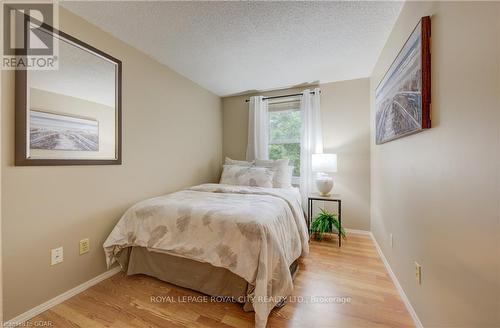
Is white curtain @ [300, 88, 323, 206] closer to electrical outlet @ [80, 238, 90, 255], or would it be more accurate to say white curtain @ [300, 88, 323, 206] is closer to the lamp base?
the lamp base

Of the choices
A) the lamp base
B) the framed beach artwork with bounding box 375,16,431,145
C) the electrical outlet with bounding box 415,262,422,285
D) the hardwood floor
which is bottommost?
the hardwood floor

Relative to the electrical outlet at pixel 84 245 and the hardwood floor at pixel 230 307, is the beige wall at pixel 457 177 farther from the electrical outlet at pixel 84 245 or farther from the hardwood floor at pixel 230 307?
the electrical outlet at pixel 84 245

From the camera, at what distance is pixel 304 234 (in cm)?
211

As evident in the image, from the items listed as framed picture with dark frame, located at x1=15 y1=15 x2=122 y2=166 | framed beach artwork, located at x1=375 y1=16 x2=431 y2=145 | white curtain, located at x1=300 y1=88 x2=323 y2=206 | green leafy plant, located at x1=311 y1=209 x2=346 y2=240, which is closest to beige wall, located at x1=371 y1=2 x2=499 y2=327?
framed beach artwork, located at x1=375 y1=16 x2=431 y2=145

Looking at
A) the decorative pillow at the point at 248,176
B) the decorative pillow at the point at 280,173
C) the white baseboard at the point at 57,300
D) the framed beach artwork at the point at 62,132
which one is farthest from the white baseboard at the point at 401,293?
the framed beach artwork at the point at 62,132

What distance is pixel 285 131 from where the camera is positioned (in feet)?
11.2

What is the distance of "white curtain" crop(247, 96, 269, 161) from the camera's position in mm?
3398

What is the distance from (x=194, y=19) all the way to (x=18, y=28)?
3.92 feet

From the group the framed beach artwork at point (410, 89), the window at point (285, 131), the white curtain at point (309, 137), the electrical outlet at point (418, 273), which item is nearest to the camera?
the framed beach artwork at point (410, 89)

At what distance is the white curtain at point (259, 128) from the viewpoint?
3398 millimetres

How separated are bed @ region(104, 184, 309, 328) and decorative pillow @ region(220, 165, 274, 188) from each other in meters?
0.67

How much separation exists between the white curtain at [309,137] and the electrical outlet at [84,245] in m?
2.60

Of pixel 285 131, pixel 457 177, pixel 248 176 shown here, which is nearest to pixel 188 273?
pixel 248 176

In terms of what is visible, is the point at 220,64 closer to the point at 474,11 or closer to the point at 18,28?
the point at 18,28
